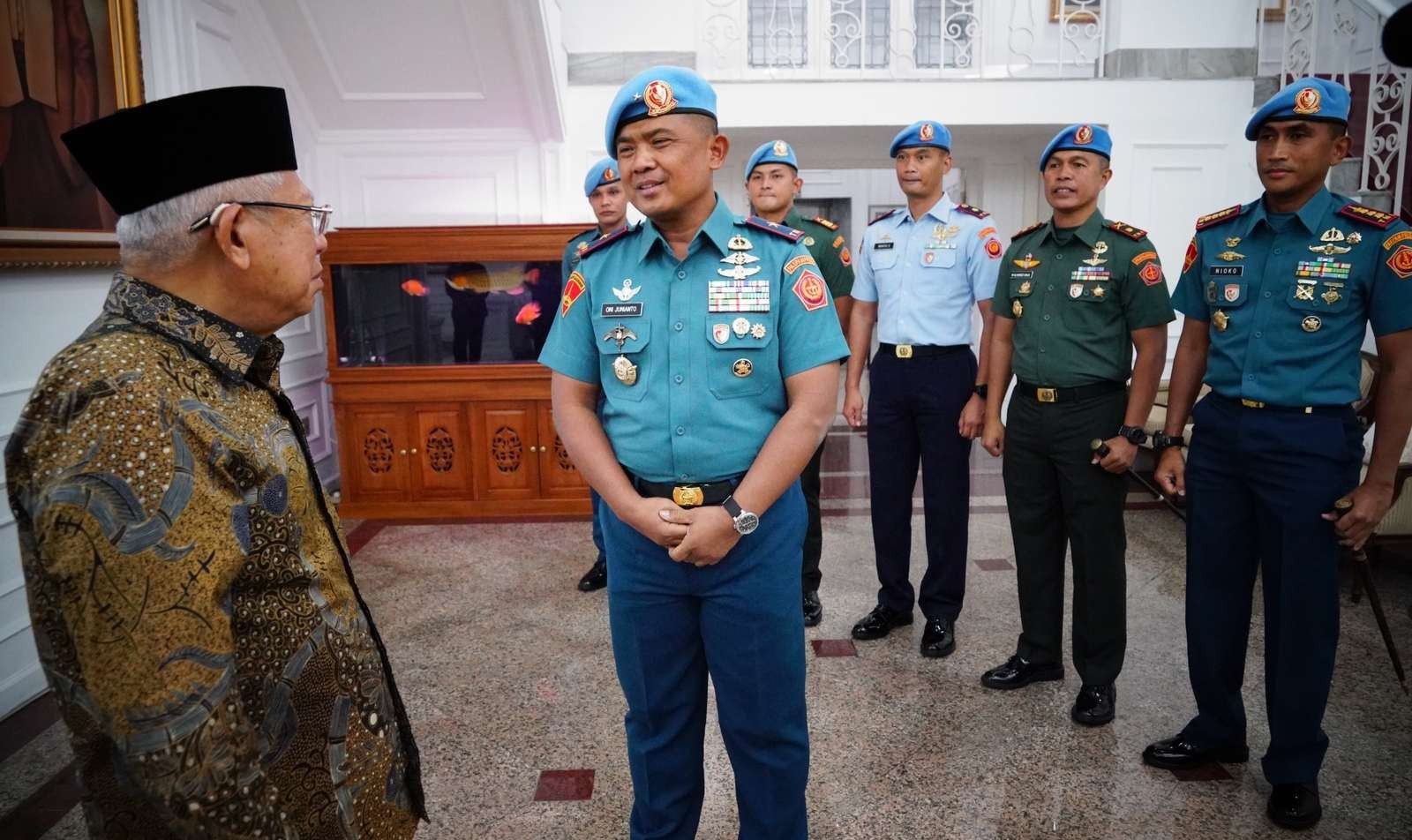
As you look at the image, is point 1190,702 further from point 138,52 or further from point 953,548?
point 138,52

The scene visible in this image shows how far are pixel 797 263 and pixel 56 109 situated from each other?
2588 millimetres

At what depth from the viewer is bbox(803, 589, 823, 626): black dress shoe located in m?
3.18

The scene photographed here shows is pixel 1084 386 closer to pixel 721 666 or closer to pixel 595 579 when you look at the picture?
pixel 721 666

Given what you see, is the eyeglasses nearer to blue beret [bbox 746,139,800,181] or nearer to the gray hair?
the gray hair

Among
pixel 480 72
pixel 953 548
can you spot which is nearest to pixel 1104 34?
pixel 480 72

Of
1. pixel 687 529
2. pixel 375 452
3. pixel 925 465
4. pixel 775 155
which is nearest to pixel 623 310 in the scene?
pixel 687 529

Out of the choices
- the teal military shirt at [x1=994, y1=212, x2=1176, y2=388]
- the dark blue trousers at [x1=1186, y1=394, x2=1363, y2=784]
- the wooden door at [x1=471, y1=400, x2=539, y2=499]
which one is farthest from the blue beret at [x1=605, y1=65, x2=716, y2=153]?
the wooden door at [x1=471, y1=400, x2=539, y2=499]

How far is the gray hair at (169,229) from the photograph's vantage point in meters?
0.94

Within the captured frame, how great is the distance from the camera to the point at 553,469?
4.61m

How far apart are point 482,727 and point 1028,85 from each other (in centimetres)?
Answer: 490

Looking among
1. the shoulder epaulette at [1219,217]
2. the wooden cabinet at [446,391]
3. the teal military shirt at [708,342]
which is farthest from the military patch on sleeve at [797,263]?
the wooden cabinet at [446,391]

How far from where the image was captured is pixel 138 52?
304 cm

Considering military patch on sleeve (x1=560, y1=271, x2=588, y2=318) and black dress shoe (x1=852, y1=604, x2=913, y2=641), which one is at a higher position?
military patch on sleeve (x1=560, y1=271, x2=588, y2=318)

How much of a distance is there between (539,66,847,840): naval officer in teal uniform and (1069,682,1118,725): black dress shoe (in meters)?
1.25
